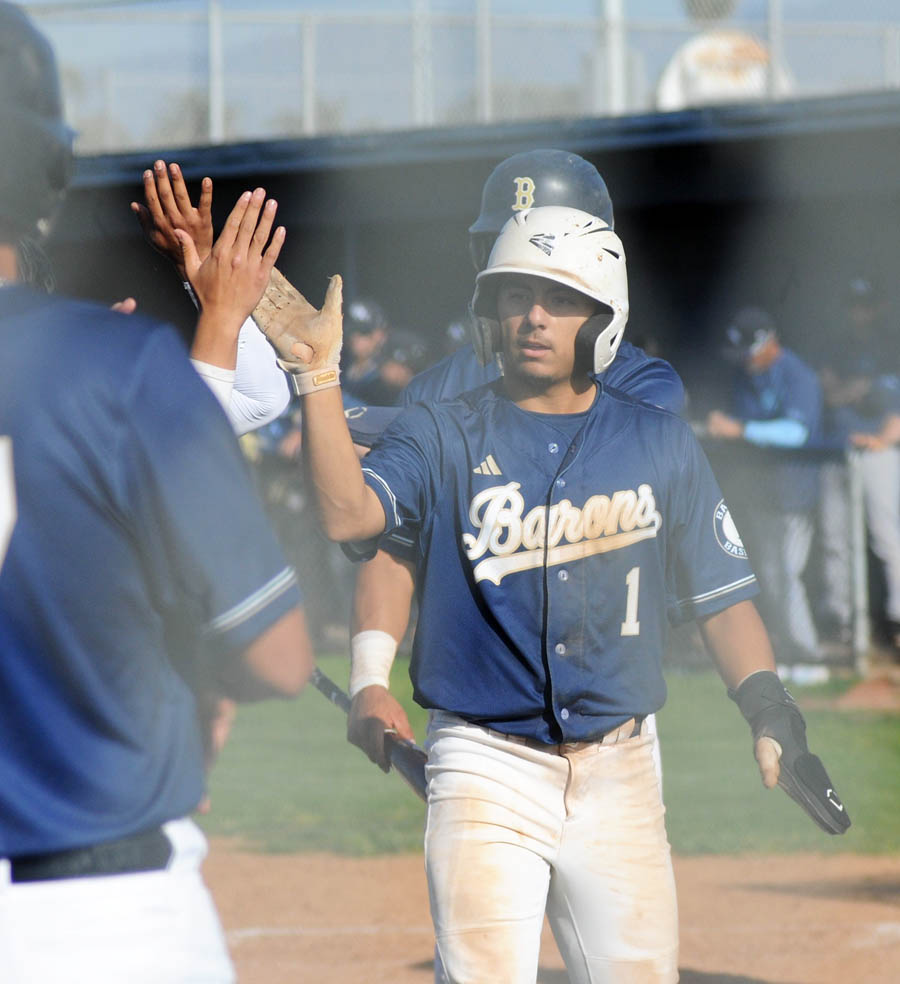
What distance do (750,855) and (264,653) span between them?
525cm

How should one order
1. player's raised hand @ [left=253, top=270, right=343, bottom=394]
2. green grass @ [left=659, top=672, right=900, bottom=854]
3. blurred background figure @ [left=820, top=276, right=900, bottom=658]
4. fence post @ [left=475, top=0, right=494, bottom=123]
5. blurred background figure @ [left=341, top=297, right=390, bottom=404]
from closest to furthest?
player's raised hand @ [left=253, top=270, right=343, bottom=394]
green grass @ [left=659, top=672, right=900, bottom=854]
blurred background figure @ [left=820, top=276, right=900, bottom=658]
blurred background figure @ [left=341, top=297, right=390, bottom=404]
fence post @ [left=475, top=0, right=494, bottom=123]

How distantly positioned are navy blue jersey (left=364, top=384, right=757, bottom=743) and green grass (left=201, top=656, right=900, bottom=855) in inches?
154

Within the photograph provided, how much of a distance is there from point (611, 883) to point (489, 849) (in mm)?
250

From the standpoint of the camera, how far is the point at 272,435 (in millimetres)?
11039

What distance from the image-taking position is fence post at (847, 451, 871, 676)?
9484 millimetres

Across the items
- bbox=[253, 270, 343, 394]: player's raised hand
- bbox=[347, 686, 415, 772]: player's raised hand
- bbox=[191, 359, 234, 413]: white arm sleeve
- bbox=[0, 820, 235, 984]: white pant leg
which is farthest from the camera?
bbox=[347, 686, 415, 772]: player's raised hand

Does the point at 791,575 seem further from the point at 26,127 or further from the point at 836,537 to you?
the point at 26,127

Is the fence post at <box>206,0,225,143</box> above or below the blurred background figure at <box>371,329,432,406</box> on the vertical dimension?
above

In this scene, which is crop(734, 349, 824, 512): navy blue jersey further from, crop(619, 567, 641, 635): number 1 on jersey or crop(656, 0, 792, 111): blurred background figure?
crop(619, 567, 641, 635): number 1 on jersey

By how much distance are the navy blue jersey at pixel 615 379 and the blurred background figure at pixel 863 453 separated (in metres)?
5.90

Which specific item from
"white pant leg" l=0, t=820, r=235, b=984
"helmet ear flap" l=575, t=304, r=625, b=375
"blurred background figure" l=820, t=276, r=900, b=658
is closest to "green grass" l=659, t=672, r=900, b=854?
"blurred background figure" l=820, t=276, r=900, b=658

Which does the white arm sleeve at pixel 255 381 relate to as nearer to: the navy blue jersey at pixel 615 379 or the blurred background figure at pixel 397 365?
the navy blue jersey at pixel 615 379

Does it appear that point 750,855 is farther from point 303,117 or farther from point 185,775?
point 303,117

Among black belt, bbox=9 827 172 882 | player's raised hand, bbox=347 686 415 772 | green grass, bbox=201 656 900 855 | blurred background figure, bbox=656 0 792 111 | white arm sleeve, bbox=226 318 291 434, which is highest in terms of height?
blurred background figure, bbox=656 0 792 111
